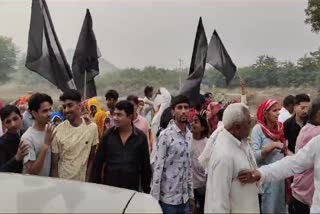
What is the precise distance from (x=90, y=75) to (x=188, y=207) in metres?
3.90

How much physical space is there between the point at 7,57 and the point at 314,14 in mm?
16912

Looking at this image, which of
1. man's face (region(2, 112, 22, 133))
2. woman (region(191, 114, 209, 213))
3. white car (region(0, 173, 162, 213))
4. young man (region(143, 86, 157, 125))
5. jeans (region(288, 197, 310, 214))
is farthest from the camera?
young man (region(143, 86, 157, 125))

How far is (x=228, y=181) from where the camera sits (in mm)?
3109

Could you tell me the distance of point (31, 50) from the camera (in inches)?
278

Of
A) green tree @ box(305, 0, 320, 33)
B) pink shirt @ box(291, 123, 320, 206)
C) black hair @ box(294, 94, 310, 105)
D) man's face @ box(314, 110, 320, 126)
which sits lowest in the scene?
pink shirt @ box(291, 123, 320, 206)

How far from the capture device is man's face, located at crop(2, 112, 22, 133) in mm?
4184

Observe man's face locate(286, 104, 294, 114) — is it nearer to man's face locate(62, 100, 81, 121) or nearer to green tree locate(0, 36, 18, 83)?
man's face locate(62, 100, 81, 121)

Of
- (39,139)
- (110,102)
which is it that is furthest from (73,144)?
(110,102)

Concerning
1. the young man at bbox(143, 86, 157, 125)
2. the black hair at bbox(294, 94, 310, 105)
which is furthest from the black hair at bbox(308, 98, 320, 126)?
the young man at bbox(143, 86, 157, 125)

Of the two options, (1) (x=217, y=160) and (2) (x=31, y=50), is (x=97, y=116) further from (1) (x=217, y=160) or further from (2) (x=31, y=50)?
(1) (x=217, y=160)

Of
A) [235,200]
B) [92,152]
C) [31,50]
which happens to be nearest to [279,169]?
[235,200]

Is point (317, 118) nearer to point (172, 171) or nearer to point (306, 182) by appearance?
point (306, 182)

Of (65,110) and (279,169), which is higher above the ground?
(65,110)

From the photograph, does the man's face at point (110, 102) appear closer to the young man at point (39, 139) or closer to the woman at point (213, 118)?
the woman at point (213, 118)
